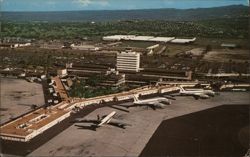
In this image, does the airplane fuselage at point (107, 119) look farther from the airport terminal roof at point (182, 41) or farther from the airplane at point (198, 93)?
the airport terminal roof at point (182, 41)

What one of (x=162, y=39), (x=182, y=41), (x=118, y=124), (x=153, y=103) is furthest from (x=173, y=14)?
(x=118, y=124)

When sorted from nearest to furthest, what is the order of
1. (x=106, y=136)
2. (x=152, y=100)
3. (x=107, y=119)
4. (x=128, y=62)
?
(x=106, y=136)
(x=107, y=119)
(x=152, y=100)
(x=128, y=62)

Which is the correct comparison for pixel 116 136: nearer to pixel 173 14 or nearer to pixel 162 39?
pixel 162 39

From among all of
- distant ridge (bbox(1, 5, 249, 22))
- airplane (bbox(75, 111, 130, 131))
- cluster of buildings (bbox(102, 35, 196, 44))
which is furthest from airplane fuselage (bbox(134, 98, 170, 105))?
cluster of buildings (bbox(102, 35, 196, 44))

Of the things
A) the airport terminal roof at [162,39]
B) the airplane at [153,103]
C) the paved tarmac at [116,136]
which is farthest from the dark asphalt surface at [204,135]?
the airport terminal roof at [162,39]

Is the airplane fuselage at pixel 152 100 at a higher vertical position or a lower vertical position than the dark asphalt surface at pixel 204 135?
higher

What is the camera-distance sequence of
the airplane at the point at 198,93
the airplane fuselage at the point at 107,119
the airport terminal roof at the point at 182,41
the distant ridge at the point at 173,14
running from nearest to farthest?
the airplane fuselage at the point at 107,119 < the airplane at the point at 198,93 < the distant ridge at the point at 173,14 < the airport terminal roof at the point at 182,41
